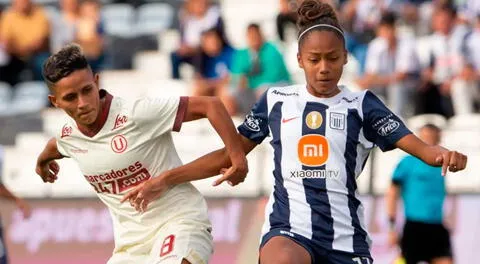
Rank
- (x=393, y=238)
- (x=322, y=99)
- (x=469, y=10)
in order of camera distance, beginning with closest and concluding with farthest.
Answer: (x=322, y=99) → (x=393, y=238) → (x=469, y=10)

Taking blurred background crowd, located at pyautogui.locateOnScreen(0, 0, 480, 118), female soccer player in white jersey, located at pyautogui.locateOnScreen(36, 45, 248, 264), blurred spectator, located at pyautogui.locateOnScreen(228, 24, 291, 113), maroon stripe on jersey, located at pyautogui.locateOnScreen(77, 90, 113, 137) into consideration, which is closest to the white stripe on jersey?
female soccer player in white jersey, located at pyautogui.locateOnScreen(36, 45, 248, 264)

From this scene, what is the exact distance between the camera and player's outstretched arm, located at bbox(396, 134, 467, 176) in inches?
263

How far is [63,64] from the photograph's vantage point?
293 inches

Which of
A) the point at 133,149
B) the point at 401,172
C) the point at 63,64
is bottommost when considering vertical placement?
the point at 401,172

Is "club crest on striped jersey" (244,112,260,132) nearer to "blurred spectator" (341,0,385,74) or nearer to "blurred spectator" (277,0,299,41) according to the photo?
"blurred spectator" (277,0,299,41)

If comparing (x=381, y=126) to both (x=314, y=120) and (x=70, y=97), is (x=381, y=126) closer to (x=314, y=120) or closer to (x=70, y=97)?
(x=314, y=120)

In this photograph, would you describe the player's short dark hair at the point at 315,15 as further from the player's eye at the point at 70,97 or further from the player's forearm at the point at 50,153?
the player's forearm at the point at 50,153

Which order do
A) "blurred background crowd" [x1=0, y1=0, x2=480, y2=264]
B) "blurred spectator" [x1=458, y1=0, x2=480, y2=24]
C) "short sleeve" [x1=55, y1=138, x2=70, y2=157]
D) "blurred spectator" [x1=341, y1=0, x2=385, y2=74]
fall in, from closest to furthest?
"short sleeve" [x1=55, y1=138, x2=70, y2=157] < "blurred background crowd" [x1=0, y1=0, x2=480, y2=264] < "blurred spectator" [x1=458, y1=0, x2=480, y2=24] < "blurred spectator" [x1=341, y1=0, x2=385, y2=74]

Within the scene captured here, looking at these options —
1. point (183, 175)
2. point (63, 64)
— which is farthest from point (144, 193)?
point (63, 64)

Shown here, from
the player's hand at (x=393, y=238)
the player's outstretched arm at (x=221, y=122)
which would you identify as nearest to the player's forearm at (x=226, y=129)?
the player's outstretched arm at (x=221, y=122)

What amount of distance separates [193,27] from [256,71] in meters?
1.59

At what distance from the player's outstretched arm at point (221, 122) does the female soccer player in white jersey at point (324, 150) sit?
0.23 meters

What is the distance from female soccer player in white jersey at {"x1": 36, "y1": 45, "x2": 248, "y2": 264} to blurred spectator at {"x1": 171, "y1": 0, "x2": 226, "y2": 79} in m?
8.20

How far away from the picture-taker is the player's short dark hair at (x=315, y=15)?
7.15m
